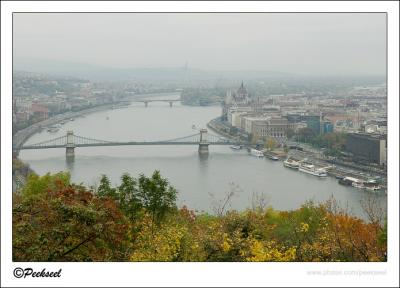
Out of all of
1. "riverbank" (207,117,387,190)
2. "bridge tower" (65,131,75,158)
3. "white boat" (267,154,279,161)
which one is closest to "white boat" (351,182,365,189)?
"riverbank" (207,117,387,190)

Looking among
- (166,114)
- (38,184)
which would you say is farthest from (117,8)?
(166,114)

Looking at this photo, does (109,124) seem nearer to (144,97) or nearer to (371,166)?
(144,97)

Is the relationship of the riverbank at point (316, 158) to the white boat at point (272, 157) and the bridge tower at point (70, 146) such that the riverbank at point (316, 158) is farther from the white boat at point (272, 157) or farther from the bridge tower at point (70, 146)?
the bridge tower at point (70, 146)

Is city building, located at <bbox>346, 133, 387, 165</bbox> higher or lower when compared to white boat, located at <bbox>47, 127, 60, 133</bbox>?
lower

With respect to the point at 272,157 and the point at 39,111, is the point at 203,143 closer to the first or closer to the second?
the point at 272,157

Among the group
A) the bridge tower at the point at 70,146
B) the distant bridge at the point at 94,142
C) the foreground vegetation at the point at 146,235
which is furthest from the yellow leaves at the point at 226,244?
the bridge tower at the point at 70,146

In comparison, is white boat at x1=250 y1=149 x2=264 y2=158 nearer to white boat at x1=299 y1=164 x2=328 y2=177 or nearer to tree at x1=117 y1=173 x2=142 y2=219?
white boat at x1=299 y1=164 x2=328 y2=177
